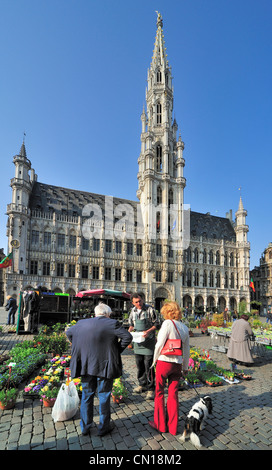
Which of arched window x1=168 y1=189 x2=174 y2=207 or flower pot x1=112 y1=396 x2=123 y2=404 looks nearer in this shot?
flower pot x1=112 y1=396 x2=123 y2=404

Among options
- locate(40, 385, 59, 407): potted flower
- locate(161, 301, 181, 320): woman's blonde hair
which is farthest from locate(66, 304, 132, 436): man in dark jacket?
locate(40, 385, 59, 407): potted flower

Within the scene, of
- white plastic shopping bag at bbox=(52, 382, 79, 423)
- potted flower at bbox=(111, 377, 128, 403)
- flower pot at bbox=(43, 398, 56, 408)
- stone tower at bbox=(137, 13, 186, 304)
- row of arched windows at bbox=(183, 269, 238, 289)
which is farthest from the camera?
row of arched windows at bbox=(183, 269, 238, 289)

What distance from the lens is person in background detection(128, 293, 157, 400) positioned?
5.50 m

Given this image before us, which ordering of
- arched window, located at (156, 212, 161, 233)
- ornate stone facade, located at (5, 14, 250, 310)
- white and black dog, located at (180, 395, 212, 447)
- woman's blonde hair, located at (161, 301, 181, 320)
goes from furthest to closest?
arched window, located at (156, 212, 161, 233), ornate stone facade, located at (5, 14, 250, 310), woman's blonde hair, located at (161, 301, 181, 320), white and black dog, located at (180, 395, 212, 447)

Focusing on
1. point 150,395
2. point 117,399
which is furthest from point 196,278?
point 117,399

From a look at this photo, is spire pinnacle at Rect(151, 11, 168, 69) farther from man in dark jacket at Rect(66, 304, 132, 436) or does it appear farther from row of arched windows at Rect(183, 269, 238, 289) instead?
man in dark jacket at Rect(66, 304, 132, 436)

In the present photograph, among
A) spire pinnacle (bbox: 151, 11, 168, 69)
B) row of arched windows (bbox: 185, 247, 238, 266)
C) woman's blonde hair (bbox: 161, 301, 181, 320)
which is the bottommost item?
woman's blonde hair (bbox: 161, 301, 181, 320)

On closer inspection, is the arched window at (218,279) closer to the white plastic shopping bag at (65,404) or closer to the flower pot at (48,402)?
the flower pot at (48,402)

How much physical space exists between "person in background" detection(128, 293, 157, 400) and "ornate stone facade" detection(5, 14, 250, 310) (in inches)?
1119

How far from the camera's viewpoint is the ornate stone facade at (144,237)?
32.8 meters

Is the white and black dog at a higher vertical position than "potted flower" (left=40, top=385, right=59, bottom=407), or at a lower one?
higher

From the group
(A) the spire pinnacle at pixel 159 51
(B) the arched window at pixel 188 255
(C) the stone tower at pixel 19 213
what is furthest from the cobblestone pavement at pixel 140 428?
(A) the spire pinnacle at pixel 159 51

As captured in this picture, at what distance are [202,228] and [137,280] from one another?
18968mm

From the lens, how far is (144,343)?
18.0 feet
